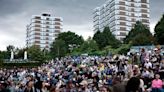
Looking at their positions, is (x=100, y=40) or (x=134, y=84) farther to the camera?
(x=100, y=40)

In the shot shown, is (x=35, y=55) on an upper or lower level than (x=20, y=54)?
lower

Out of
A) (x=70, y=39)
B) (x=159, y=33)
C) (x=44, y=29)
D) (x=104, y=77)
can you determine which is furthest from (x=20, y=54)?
(x=104, y=77)

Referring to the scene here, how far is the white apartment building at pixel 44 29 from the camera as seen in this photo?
614 ft

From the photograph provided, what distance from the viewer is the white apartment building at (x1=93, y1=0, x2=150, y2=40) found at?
155 meters

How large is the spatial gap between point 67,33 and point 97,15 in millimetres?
59337

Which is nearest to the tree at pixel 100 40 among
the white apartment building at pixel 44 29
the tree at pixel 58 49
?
the tree at pixel 58 49

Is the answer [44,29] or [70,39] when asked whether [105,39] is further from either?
[44,29]

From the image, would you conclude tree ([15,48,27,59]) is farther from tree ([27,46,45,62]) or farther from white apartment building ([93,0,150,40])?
white apartment building ([93,0,150,40])

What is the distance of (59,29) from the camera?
194375 mm

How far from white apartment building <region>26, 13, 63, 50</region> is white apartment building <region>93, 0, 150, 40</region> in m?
28.9

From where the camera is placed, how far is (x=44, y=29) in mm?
191000

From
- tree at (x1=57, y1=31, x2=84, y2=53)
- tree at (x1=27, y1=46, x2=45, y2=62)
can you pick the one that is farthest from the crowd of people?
tree at (x1=57, y1=31, x2=84, y2=53)

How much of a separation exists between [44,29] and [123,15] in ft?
153

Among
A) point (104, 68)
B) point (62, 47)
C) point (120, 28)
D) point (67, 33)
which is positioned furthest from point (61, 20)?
point (104, 68)
